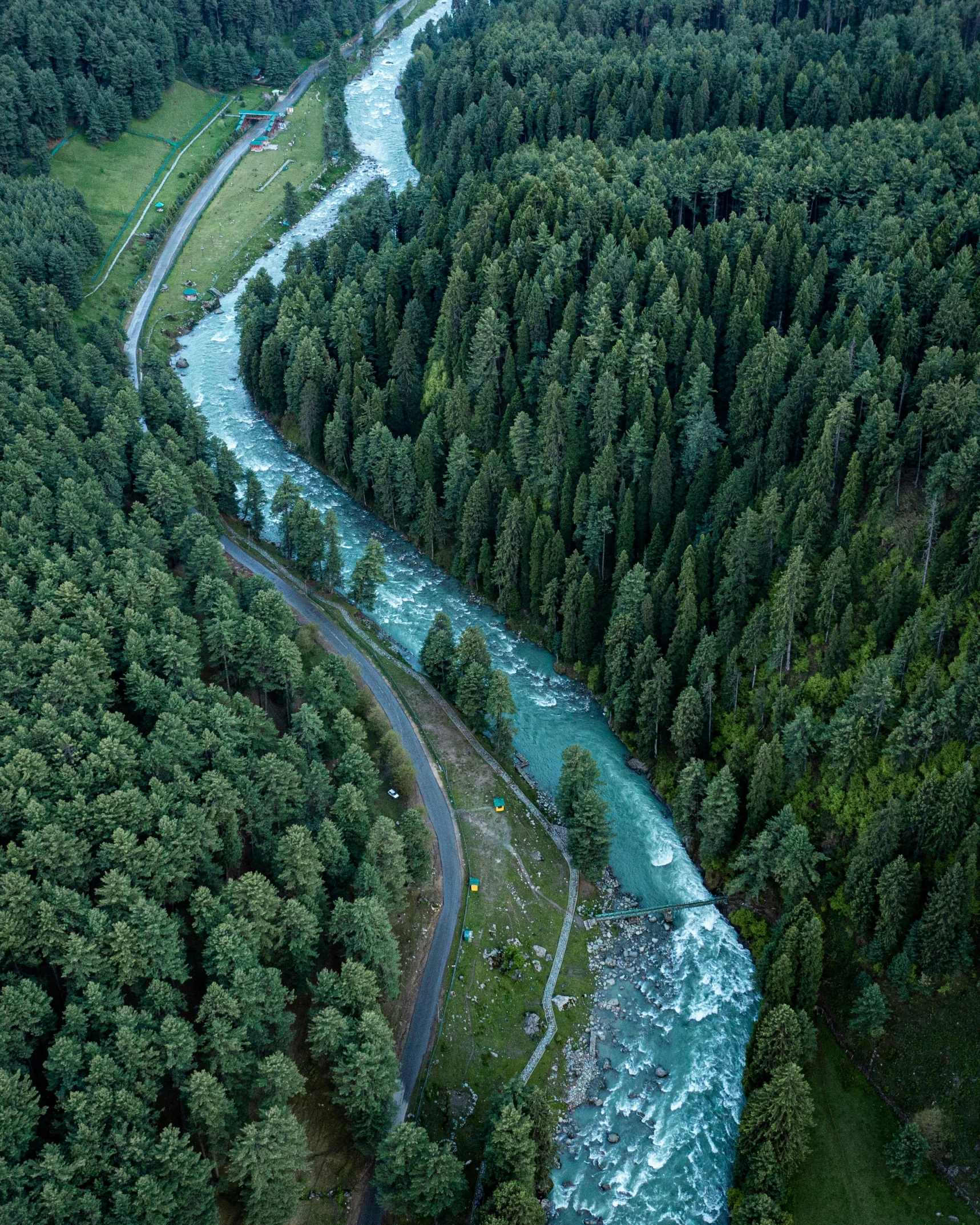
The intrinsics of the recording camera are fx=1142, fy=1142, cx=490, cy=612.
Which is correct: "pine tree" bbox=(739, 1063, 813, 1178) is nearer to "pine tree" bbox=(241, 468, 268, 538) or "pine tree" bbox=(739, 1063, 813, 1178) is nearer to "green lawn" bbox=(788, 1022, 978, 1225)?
"green lawn" bbox=(788, 1022, 978, 1225)


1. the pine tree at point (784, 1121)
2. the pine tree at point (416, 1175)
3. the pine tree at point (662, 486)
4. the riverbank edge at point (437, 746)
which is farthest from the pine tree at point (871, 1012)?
the pine tree at point (662, 486)

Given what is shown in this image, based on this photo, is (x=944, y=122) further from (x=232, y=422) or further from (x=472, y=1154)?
(x=472, y=1154)

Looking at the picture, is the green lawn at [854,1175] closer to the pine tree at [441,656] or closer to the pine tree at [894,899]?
the pine tree at [894,899]

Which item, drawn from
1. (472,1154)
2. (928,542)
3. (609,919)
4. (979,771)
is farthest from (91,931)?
(928,542)

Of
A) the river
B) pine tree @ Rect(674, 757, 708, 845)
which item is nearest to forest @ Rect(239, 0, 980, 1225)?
pine tree @ Rect(674, 757, 708, 845)

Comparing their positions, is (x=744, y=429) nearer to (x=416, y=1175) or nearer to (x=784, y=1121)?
(x=784, y=1121)
